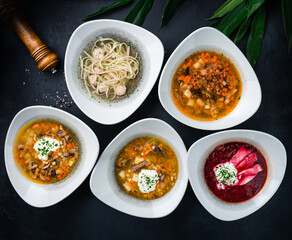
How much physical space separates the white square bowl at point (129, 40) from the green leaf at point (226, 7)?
793 mm

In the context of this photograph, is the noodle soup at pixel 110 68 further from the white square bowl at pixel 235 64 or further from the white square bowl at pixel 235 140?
the white square bowl at pixel 235 140

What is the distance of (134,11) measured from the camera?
3348 millimetres

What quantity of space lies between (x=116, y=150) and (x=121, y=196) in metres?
0.58

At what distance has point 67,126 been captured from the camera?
3463 mm

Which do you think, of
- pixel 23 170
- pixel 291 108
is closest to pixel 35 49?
pixel 23 170

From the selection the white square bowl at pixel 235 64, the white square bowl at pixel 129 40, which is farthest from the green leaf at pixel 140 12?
the white square bowl at pixel 235 64

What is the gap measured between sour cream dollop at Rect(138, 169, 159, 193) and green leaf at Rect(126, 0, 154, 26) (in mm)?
1802

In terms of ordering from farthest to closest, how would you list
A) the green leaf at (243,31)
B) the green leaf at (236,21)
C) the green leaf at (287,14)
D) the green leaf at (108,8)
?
the green leaf at (108,8), the green leaf at (243,31), the green leaf at (236,21), the green leaf at (287,14)

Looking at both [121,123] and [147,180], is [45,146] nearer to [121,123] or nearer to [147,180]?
[121,123]

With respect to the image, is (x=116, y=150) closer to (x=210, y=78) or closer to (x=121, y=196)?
(x=121, y=196)

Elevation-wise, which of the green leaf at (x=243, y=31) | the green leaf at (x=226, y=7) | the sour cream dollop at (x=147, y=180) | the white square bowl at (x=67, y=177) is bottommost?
the sour cream dollop at (x=147, y=180)

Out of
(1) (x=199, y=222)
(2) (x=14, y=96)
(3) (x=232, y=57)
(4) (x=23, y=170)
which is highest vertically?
(3) (x=232, y=57)

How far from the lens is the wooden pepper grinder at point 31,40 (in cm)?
338

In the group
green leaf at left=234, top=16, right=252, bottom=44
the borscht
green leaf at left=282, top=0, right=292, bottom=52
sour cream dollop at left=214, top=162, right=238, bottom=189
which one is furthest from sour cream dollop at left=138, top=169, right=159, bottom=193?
green leaf at left=282, top=0, right=292, bottom=52
